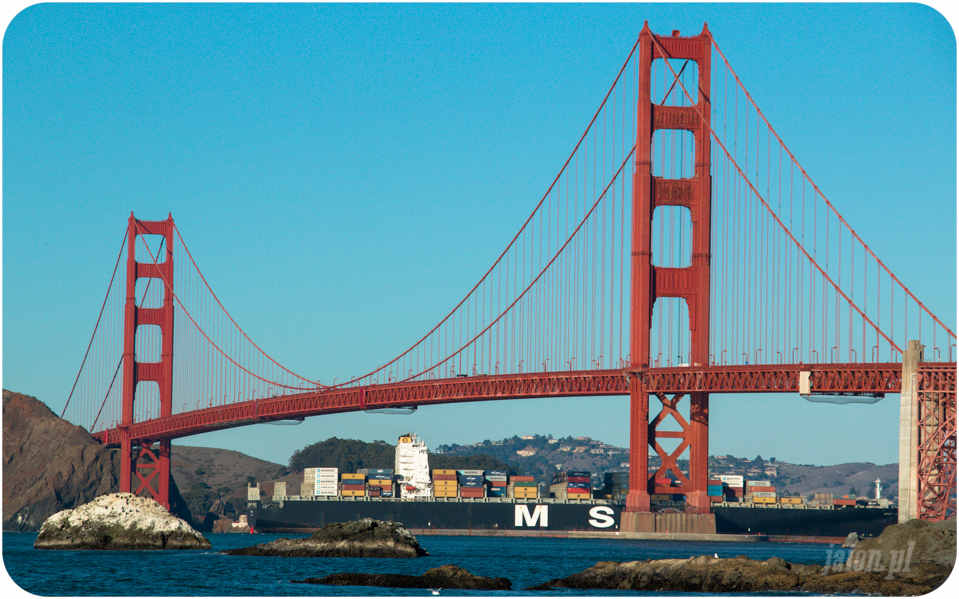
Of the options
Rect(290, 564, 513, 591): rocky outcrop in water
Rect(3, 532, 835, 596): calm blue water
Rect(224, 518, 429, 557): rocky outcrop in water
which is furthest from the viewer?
Rect(224, 518, 429, 557): rocky outcrop in water

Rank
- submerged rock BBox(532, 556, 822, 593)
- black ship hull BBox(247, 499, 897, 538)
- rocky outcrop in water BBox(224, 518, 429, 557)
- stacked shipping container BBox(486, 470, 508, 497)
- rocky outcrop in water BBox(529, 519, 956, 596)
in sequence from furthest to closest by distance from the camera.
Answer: stacked shipping container BBox(486, 470, 508, 497), black ship hull BBox(247, 499, 897, 538), rocky outcrop in water BBox(224, 518, 429, 557), submerged rock BBox(532, 556, 822, 593), rocky outcrop in water BBox(529, 519, 956, 596)

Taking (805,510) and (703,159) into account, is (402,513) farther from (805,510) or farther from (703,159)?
(703,159)

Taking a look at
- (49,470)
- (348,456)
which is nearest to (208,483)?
(348,456)

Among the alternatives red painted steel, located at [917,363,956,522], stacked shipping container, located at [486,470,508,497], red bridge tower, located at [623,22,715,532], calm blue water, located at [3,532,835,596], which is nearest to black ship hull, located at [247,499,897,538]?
stacked shipping container, located at [486,470,508,497]

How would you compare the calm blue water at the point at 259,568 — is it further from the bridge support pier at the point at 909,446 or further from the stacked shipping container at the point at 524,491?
the stacked shipping container at the point at 524,491

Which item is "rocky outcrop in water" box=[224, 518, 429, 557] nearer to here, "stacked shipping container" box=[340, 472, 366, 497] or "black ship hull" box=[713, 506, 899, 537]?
"black ship hull" box=[713, 506, 899, 537]

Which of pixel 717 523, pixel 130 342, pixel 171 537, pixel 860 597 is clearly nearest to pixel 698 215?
pixel 717 523

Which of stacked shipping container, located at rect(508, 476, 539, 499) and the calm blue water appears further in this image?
stacked shipping container, located at rect(508, 476, 539, 499)
